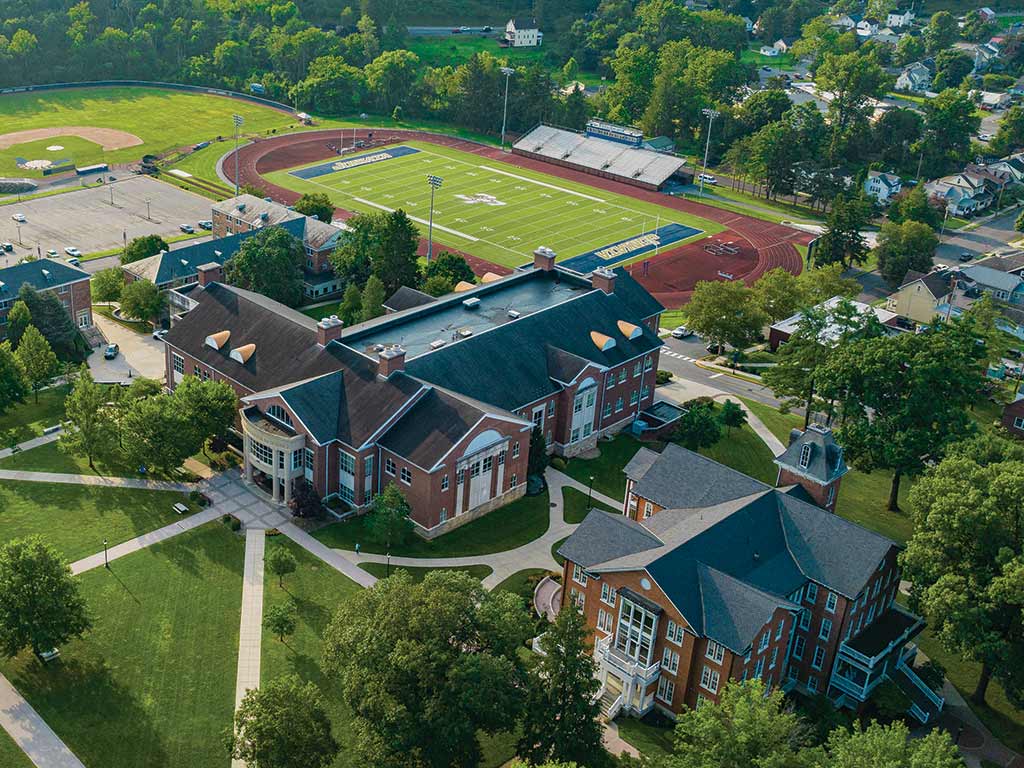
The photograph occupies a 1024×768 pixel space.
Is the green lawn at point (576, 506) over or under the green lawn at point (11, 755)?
under

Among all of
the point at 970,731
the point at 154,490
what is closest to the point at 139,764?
the point at 154,490

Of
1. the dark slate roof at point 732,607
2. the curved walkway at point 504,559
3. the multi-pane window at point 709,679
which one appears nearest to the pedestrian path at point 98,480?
the curved walkway at point 504,559

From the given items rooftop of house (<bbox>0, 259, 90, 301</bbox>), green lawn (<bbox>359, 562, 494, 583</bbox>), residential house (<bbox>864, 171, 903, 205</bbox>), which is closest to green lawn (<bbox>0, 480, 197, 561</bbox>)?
green lawn (<bbox>359, 562, 494, 583</bbox>)

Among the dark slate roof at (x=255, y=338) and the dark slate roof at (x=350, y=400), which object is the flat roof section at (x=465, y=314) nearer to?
the dark slate roof at (x=255, y=338)

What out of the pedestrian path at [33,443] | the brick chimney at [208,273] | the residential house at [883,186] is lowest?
the pedestrian path at [33,443]

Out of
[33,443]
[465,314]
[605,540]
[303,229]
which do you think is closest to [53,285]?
[33,443]

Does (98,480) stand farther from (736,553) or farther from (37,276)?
(736,553)
